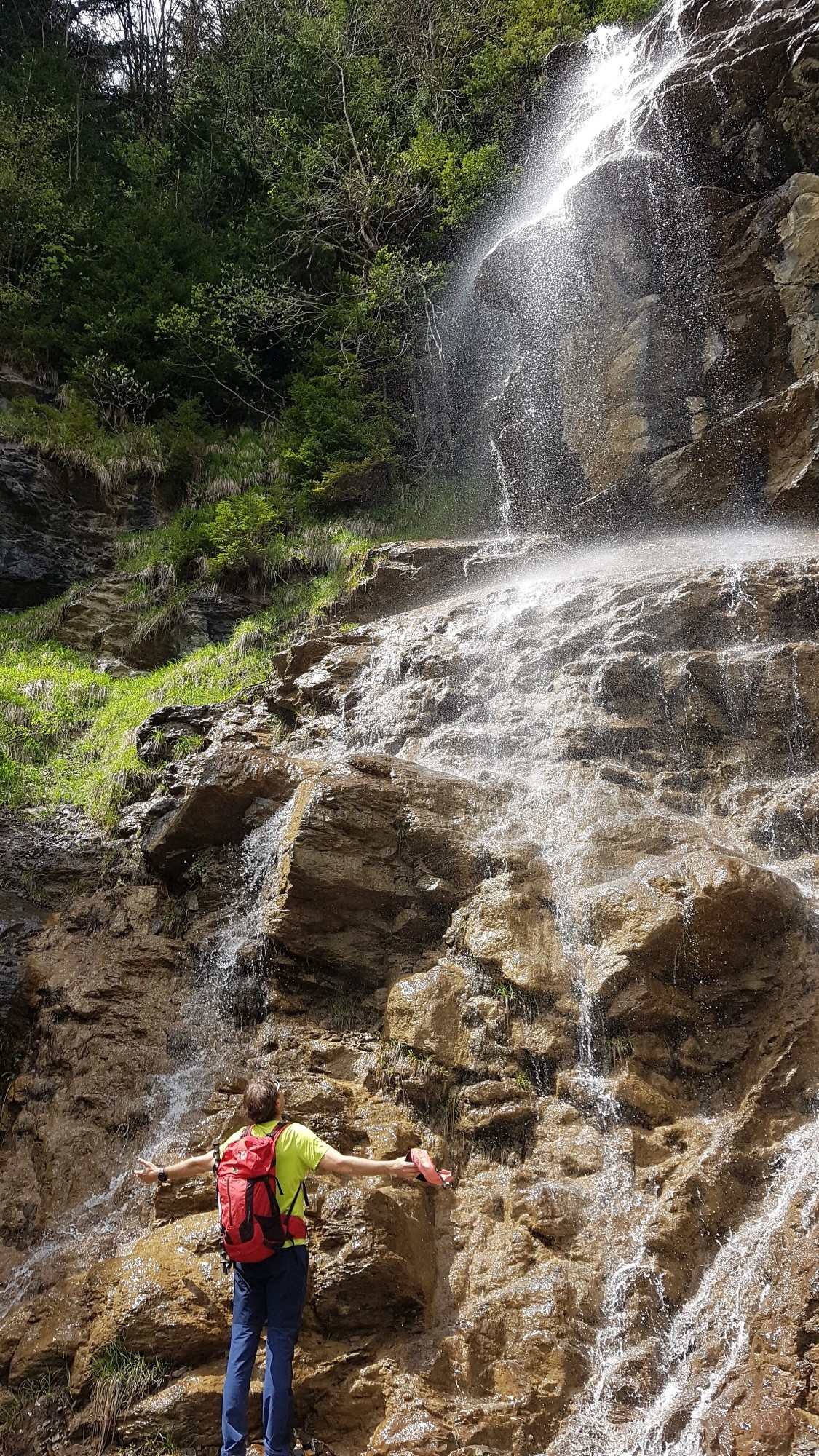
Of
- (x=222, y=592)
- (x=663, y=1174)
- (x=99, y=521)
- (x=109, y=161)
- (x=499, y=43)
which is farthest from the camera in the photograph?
(x=109, y=161)

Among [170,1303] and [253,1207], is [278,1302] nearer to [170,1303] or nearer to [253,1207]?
[253,1207]

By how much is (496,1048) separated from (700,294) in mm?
11048

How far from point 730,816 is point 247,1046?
4157mm

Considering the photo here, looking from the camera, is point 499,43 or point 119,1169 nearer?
point 119,1169

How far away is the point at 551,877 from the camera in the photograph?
6473 millimetres

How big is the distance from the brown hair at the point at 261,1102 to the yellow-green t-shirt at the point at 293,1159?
0.03 m

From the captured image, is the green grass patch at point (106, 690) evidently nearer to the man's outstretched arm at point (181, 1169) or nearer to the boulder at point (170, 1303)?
the boulder at point (170, 1303)

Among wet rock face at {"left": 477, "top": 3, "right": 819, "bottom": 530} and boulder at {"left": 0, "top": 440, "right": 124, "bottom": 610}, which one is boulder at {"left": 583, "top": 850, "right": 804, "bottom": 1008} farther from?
boulder at {"left": 0, "top": 440, "right": 124, "bottom": 610}

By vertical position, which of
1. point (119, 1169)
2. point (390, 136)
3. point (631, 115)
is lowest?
point (119, 1169)

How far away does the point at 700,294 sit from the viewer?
40.1ft

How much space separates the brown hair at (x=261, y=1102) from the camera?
387 cm

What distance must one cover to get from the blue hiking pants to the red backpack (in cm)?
9

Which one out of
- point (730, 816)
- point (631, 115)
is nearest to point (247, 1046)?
point (730, 816)

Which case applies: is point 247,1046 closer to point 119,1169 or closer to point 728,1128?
point 119,1169
